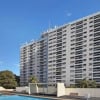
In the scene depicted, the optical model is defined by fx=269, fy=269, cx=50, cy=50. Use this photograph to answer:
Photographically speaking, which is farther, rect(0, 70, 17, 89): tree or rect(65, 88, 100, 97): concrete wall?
rect(0, 70, 17, 89): tree

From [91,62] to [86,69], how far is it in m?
3.40

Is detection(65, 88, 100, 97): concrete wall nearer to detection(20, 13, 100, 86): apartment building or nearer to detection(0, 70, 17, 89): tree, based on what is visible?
detection(20, 13, 100, 86): apartment building

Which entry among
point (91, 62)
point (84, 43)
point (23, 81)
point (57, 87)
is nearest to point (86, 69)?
point (91, 62)

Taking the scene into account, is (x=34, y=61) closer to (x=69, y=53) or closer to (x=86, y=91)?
(x=69, y=53)

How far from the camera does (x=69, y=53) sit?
105812 mm

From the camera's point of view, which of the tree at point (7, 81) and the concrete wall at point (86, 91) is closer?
the concrete wall at point (86, 91)

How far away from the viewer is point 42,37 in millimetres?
129750

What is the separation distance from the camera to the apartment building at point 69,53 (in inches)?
3733

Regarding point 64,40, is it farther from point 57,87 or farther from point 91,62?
point 57,87

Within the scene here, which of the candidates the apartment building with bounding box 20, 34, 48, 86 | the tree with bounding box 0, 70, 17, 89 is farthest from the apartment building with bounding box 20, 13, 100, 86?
the tree with bounding box 0, 70, 17, 89

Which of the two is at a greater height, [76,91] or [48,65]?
[48,65]

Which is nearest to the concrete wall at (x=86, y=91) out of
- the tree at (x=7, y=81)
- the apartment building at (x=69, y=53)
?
the apartment building at (x=69, y=53)

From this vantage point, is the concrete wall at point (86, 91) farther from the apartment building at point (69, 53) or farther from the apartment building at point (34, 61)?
the apartment building at point (34, 61)

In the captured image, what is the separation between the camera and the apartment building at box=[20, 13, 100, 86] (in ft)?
311
